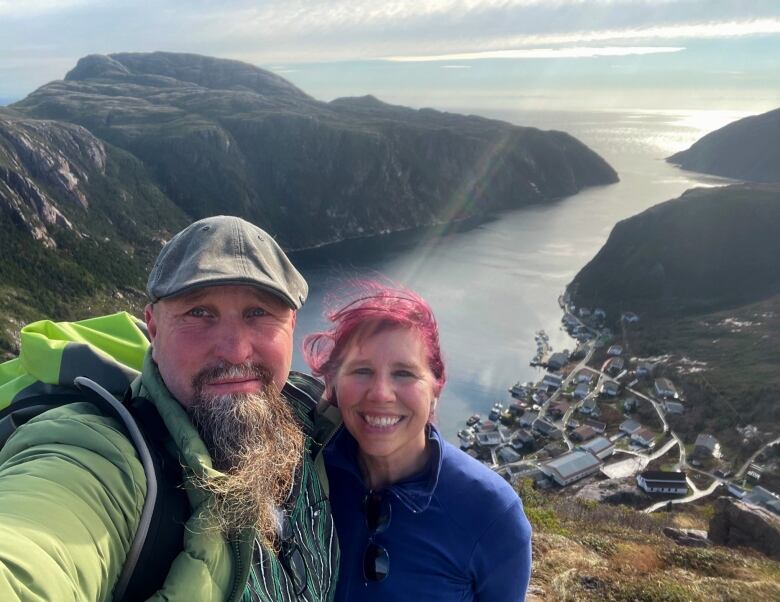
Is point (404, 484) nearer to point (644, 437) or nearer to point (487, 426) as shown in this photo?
point (487, 426)

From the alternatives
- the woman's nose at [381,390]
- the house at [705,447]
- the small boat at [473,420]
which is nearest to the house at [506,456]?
the small boat at [473,420]

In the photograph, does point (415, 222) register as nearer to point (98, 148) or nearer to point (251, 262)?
point (98, 148)

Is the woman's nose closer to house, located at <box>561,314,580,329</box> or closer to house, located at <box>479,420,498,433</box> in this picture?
house, located at <box>479,420,498,433</box>

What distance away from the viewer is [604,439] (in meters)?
42.4

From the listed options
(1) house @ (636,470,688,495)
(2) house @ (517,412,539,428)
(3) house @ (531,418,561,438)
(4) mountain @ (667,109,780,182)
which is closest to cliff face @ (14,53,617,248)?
(4) mountain @ (667,109,780,182)

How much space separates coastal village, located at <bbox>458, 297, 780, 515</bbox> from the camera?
34312 millimetres

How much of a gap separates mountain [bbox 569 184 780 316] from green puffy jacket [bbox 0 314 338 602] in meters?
79.9

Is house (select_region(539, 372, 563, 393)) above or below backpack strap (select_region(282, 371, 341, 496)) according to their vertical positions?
below

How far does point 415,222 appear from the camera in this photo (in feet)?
476

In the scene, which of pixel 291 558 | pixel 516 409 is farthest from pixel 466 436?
pixel 291 558

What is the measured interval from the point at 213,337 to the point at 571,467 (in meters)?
38.3

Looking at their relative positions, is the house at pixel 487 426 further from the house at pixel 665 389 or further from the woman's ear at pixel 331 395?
the woman's ear at pixel 331 395

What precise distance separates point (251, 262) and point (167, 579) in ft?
4.58

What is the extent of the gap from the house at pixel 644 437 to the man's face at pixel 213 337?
4597 centimetres
